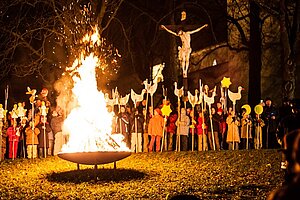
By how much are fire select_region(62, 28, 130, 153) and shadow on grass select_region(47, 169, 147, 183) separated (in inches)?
21.9

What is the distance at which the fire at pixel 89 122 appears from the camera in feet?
48.2

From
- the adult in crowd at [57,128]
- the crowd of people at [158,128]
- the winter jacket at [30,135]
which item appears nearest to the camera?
the winter jacket at [30,135]

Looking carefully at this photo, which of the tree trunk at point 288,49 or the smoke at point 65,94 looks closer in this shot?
the tree trunk at point 288,49

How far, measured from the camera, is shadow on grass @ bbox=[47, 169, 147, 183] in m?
13.7

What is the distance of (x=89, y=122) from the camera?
15.1 meters

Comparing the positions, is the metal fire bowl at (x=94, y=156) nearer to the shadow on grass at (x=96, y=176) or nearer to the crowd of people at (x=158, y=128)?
the shadow on grass at (x=96, y=176)

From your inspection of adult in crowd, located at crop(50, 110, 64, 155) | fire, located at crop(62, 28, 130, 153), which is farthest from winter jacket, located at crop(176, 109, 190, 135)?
fire, located at crop(62, 28, 130, 153)

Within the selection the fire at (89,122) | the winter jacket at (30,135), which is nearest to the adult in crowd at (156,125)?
the fire at (89,122)

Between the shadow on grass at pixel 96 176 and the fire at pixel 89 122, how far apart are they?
0.56m

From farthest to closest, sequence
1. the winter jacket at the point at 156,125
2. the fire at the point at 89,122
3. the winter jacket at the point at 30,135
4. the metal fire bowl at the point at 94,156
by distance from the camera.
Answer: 1. the winter jacket at the point at 156,125
2. the winter jacket at the point at 30,135
3. the fire at the point at 89,122
4. the metal fire bowl at the point at 94,156

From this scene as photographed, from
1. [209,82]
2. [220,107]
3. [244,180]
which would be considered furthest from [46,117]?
[209,82]

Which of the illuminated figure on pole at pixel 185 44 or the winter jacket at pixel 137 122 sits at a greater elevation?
the illuminated figure on pole at pixel 185 44

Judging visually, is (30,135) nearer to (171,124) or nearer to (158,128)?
(158,128)

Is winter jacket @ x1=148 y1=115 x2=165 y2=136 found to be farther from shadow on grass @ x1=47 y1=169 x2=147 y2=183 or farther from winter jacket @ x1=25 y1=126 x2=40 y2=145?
shadow on grass @ x1=47 y1=169 x2=147 y2=183
